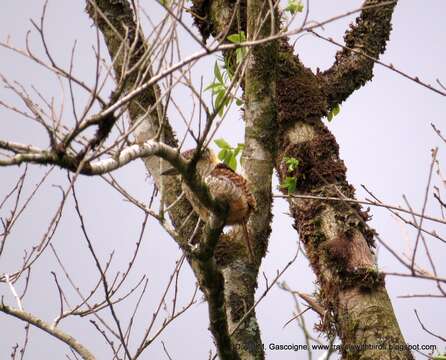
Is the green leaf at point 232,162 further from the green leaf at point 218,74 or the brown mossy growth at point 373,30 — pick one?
the brown mossy growth at point 373,30

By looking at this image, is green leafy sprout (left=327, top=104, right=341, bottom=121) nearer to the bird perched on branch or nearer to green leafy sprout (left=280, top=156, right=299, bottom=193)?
green leafy sprout (left=280, top=156, right=299, bottom=193)

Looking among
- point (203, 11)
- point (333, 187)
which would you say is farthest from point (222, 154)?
point (203, 11)

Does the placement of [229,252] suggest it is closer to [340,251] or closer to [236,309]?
[236,309]

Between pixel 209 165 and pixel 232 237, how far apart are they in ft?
1.88

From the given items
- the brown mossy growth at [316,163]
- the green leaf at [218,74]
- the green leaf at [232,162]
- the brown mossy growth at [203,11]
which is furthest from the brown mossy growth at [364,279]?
the brown mossy growth at [203,11]

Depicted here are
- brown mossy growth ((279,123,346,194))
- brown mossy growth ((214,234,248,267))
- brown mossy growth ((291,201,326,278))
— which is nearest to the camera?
brown mossy growth ((214,234,248,267))

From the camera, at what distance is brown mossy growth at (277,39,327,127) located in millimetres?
4336

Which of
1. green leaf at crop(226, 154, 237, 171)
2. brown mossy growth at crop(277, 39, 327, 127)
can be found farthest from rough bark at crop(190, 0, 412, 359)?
green leaf at crop(226, 154, 237, 171)

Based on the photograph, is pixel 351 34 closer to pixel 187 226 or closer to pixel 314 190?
pixel 314 190

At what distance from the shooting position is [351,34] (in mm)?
4613

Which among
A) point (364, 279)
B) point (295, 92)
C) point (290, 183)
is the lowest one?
point (364, 279)

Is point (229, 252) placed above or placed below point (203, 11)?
below

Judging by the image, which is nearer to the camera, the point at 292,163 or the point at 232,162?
the point at 232,162

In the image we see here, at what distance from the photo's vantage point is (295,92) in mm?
4422
